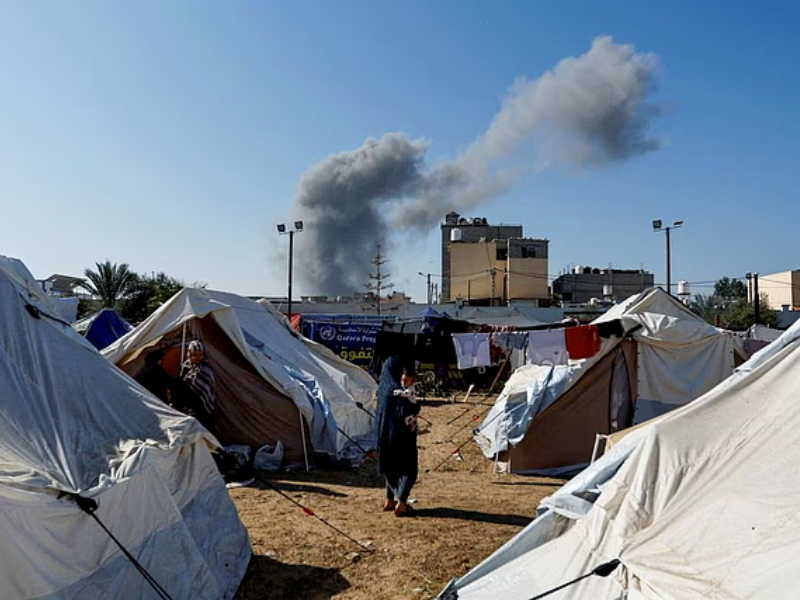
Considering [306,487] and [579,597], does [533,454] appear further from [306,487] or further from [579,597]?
[579,597]

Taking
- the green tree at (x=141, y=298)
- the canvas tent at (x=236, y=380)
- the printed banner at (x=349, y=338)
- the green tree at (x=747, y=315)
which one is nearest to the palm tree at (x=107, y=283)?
the green tree at (x=141, y=298)

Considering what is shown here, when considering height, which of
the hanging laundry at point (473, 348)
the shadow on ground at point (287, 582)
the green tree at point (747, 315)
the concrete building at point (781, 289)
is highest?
the concrete building at point (781, 289)

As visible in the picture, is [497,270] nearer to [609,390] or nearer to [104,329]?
[104,329]

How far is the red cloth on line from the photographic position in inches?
389

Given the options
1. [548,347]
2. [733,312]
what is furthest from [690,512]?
[733,312]

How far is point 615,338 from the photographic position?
32.9 feet

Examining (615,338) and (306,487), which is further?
(615,338)

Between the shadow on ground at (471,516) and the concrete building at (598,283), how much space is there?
4663cm

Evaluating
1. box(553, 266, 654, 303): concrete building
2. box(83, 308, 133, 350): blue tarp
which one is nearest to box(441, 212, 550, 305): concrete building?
box(553, 266, 654, 303): concrete building

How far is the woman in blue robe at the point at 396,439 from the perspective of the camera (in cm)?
751

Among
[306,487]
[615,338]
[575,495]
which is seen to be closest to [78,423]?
[575,495]

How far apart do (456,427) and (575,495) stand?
10.2 metres

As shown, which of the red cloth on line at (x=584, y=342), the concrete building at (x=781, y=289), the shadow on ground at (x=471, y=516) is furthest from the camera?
the concrete building at (x=781, y=289)

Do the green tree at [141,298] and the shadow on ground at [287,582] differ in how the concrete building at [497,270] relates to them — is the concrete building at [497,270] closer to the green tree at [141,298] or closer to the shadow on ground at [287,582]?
the green tree at [141,298]
